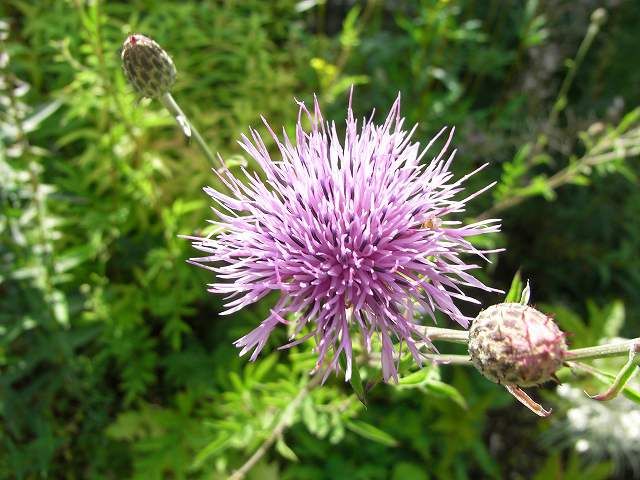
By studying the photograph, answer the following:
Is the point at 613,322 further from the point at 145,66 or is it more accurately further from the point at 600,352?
the point at 145,66

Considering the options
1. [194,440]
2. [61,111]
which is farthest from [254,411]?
[61,111]

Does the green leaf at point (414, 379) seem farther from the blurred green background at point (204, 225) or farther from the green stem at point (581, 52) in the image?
the green stem at point (581, 52)

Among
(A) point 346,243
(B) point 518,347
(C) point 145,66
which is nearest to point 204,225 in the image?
(C) point 145,66

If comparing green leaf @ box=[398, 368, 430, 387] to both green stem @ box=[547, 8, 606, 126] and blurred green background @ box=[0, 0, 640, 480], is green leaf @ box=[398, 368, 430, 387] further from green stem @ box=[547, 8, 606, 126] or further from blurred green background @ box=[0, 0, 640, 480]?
green stem @ box=[547, 8, 606, 126]

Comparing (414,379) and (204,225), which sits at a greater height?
(204,225)

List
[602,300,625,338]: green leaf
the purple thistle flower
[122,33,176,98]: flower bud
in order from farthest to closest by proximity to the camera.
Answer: [602,300,625,338]: green leaf
[122,33,176,98]: flower bud
the purple thistle flower

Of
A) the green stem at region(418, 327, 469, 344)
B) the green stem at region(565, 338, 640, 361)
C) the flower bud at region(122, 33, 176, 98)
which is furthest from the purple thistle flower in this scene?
the flower bud at region(122, 33, 176, 98)

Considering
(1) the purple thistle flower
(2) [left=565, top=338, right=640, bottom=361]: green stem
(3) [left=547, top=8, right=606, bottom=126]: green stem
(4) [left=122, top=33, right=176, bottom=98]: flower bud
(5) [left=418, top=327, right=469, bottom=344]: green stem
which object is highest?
(3) [left=547, top=8, right=606, bottom=126]: green stem
